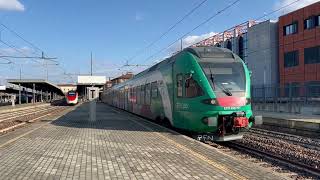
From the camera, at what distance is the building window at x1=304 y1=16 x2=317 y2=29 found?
167ft

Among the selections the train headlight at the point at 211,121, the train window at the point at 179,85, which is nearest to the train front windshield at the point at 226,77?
the train headlight at the point at 211,121

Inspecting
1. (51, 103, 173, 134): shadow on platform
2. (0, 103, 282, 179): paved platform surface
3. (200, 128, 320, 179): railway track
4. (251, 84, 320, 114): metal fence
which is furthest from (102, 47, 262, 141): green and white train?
(251, 84, 320, 114): metal fence

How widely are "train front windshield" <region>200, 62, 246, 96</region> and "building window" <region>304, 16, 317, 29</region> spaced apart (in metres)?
39.9

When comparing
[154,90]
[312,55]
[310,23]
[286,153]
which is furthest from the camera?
[310,23]

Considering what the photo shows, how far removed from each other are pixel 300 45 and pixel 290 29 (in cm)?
362

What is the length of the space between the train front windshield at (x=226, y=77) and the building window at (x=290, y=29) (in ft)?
141

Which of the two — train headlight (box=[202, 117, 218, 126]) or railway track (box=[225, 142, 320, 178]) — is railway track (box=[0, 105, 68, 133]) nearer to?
train headlight (box=[202, 117, 218, 126])

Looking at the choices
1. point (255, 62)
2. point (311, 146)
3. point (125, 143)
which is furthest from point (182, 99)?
point (255, 62)

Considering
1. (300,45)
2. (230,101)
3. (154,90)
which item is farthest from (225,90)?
(300,45)

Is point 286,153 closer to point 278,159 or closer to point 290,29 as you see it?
point 278,159

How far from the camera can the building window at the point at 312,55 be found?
5012 centimetres

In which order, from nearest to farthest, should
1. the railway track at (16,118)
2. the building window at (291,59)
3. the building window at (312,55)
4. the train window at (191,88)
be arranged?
the train window at (191,88) < the railway track at (16,118) < the building window at (312,55) < the building window at (291,59)

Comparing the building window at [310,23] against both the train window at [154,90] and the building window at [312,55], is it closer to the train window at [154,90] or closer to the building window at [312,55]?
the building window at [312,55]

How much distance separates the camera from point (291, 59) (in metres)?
55.4
